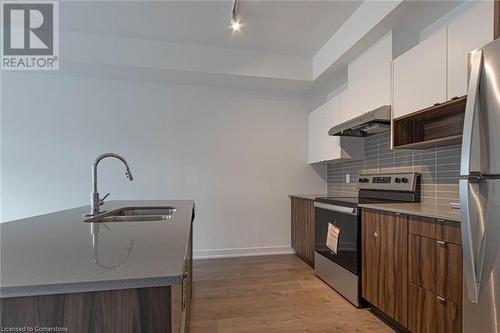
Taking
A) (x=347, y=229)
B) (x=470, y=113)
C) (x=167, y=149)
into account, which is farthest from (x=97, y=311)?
(x=167, y=149)

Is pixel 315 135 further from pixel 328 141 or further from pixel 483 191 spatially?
pixel 483 191

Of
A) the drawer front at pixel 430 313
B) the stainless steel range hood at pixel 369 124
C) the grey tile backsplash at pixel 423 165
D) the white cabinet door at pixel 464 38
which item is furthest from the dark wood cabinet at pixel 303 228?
the white cabinet door at pixel 464 38

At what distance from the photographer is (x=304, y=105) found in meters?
4.22

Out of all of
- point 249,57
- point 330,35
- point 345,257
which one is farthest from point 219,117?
point 345,257

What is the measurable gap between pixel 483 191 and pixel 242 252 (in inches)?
126

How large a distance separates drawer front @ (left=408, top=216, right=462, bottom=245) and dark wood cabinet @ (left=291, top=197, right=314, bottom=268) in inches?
61.2

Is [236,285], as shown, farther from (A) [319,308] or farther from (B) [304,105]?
(B) [304,105]

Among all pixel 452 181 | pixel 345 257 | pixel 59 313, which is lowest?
pixel 345 257

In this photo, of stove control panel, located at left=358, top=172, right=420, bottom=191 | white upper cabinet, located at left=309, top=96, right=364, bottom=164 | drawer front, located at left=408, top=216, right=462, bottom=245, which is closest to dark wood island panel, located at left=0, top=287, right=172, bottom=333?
drawer front, located at left=408, top=216, right=462, bottom=245

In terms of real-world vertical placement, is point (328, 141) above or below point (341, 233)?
above

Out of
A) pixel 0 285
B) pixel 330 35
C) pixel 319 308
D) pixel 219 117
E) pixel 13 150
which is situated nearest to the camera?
pixel 0 285

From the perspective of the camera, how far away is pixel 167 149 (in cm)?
381

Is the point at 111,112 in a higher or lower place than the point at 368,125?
higher

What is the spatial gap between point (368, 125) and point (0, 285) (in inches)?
111
